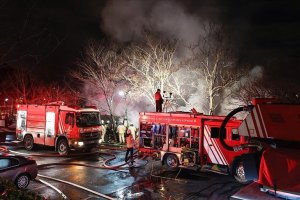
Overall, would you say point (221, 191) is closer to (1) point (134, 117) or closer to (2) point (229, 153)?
(2) point (229, 153)

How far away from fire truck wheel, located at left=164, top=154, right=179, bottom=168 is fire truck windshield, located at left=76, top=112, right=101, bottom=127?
17.8 ft

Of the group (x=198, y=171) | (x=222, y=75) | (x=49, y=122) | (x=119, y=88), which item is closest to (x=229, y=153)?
(x=198, y=171)

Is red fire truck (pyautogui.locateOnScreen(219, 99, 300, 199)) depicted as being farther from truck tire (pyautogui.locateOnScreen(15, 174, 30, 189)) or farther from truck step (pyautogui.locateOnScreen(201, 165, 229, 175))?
truck step (pyautogui.locateOnScreen(201, 165, 229, 175))

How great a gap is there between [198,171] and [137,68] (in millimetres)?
11417

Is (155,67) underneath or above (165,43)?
underneath

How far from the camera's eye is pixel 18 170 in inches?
416

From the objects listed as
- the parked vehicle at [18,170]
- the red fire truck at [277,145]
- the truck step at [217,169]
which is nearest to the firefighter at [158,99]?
the truck step at [217,169]

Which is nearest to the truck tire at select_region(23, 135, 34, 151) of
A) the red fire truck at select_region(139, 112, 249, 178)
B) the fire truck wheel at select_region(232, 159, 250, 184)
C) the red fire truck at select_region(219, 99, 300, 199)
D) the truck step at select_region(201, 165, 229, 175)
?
the red fire truck at select_region(139, 112, 249, 178)

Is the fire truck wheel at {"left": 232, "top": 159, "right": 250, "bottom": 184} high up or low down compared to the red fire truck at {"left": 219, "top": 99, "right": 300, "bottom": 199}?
down

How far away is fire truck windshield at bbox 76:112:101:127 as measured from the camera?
57.6ft

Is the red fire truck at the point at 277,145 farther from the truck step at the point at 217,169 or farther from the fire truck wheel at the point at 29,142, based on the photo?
the fire truck wheel at the point at 29,142

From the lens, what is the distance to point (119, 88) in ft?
82.8

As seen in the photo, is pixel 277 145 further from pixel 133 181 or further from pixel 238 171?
pixel 133 181

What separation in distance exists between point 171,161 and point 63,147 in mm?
6590
